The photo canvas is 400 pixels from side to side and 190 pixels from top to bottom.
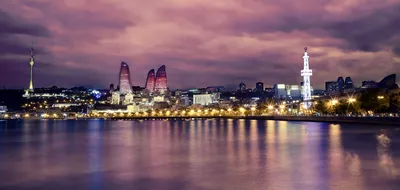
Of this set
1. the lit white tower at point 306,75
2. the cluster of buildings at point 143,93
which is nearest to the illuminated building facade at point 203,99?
the cluster of buildings at point 143,93

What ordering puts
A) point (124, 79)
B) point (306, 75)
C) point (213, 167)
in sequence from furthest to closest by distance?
point (124, 79)
point (306, 75)
point (213, 167)

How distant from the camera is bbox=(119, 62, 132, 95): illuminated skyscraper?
174875mm

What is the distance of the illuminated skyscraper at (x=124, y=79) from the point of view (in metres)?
175

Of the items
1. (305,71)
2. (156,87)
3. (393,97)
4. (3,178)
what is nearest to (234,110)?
(305,71)

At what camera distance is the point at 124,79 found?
178 meters

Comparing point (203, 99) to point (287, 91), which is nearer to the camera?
point (287, 91)

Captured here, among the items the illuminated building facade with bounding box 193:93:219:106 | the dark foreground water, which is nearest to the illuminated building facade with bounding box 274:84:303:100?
the illuminated building facade with bounding box 193:93:219:106

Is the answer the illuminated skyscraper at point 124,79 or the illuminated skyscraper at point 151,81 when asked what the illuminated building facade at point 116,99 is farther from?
the illuminated skyscraper at point 151,81

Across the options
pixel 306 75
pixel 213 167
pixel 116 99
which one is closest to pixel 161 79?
pixel 116 99

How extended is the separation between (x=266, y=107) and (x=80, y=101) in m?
75.4

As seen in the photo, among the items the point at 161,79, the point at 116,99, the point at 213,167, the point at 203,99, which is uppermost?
the point at 161,79

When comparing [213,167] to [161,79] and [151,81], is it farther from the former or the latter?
[151,81]

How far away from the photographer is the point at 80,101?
152m

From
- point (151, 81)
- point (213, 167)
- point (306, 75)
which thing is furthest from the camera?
point (151, 81)
